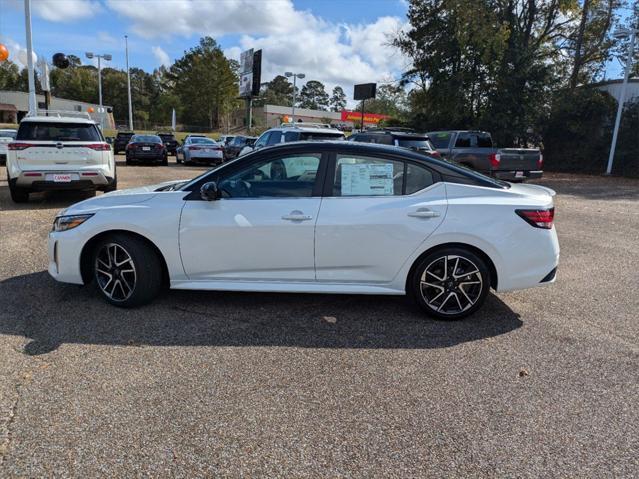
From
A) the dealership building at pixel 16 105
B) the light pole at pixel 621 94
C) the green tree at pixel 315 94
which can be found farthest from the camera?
the green tree at pixel 315 94

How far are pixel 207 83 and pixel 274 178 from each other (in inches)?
3133

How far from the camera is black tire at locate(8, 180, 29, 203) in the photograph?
980 cm

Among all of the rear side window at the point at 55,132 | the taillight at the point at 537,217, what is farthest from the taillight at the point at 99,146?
the taillight at the point at 537,217

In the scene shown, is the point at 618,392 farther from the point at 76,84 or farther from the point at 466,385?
the point at 76,84

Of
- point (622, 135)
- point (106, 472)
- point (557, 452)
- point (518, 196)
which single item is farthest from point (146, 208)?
point (622, 135)

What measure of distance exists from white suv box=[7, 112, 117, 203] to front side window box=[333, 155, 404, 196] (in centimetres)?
711

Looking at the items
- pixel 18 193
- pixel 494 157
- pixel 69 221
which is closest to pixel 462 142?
pixel 494 157

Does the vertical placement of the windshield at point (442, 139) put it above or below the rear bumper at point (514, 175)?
above

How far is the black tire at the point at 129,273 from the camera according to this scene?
175 inches

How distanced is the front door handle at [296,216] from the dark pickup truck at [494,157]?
10.6 m

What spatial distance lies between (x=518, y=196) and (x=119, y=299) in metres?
3.79

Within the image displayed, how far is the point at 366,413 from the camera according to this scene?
9.93 feet

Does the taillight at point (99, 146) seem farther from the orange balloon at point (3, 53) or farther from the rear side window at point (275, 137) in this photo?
the orange balloon at point (3, 53)

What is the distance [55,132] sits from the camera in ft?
31.7
